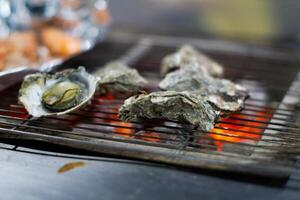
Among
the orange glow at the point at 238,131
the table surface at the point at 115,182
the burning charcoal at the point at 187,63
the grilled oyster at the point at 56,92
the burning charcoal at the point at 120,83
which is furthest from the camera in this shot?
the burning charcoal at the point at 187,63

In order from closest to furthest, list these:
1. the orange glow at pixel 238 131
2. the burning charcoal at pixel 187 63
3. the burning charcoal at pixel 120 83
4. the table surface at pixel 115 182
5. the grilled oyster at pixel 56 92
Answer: the table surface at pixel 115 182 < the orange glow at pixel 238 131 < the grilled oyster at pixel 56 92 < the burning charcoal at pixel 120 83 < the burning charcoal at pixel 187 63

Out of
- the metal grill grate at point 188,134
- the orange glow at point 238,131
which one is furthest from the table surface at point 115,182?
the orange glow at point 238,131

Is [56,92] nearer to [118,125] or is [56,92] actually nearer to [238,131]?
[118,125]

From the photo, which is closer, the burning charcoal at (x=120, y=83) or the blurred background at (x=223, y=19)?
the burning charcoal at (x=120, y=83)

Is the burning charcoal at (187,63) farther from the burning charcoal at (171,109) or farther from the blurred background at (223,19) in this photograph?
the blurred background at (223,19)

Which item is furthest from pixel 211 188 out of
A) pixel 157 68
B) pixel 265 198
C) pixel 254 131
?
pixel 157 68

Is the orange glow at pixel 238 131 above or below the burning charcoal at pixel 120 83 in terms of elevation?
below

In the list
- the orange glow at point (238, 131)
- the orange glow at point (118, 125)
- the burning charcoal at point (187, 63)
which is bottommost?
the orange glow at point (118, 125)

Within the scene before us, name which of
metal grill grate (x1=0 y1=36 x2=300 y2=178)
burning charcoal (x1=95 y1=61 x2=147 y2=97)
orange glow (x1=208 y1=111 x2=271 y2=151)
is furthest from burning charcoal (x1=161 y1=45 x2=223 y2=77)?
orange glow (x1=208 y1=111 x2=271 y2=151)
